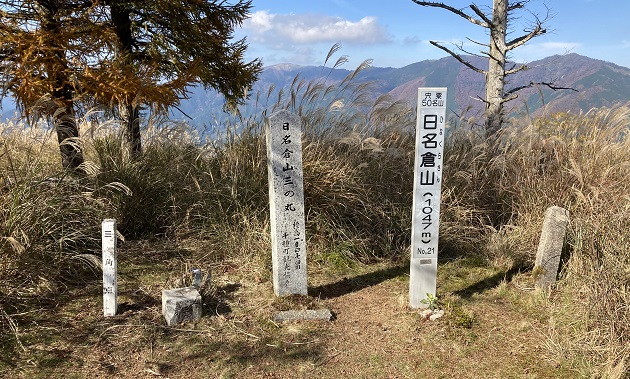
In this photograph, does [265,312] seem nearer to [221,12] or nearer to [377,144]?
[377,144]

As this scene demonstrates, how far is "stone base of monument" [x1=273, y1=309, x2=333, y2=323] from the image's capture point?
3451 mm

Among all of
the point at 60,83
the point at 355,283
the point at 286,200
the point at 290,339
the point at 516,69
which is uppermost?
the point at 516,69

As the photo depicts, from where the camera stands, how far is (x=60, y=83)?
500cm

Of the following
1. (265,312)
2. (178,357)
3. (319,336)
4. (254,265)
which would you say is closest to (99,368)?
(178,357)

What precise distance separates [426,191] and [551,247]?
1.39m

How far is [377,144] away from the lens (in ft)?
15.7

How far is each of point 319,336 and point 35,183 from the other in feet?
9.50

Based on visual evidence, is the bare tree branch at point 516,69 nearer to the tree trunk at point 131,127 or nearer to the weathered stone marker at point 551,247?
the weathered stone marker at point 551,247

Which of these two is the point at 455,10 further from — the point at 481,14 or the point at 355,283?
the point at 355,283

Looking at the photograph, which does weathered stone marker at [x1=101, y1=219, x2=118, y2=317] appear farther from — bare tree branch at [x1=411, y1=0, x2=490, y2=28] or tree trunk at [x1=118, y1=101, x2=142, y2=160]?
bare tree branch at [x1=411, y1=0, x2=490, y2=28]

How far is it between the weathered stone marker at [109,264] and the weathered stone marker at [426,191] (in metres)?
2.40

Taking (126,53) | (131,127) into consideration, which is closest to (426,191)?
(131,127)

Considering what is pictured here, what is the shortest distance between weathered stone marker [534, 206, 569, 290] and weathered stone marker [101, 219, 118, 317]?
12.1ft

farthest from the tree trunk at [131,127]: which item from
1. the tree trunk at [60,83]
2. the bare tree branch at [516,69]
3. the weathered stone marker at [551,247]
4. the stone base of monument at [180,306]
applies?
the bare tree branch at [516,69]
